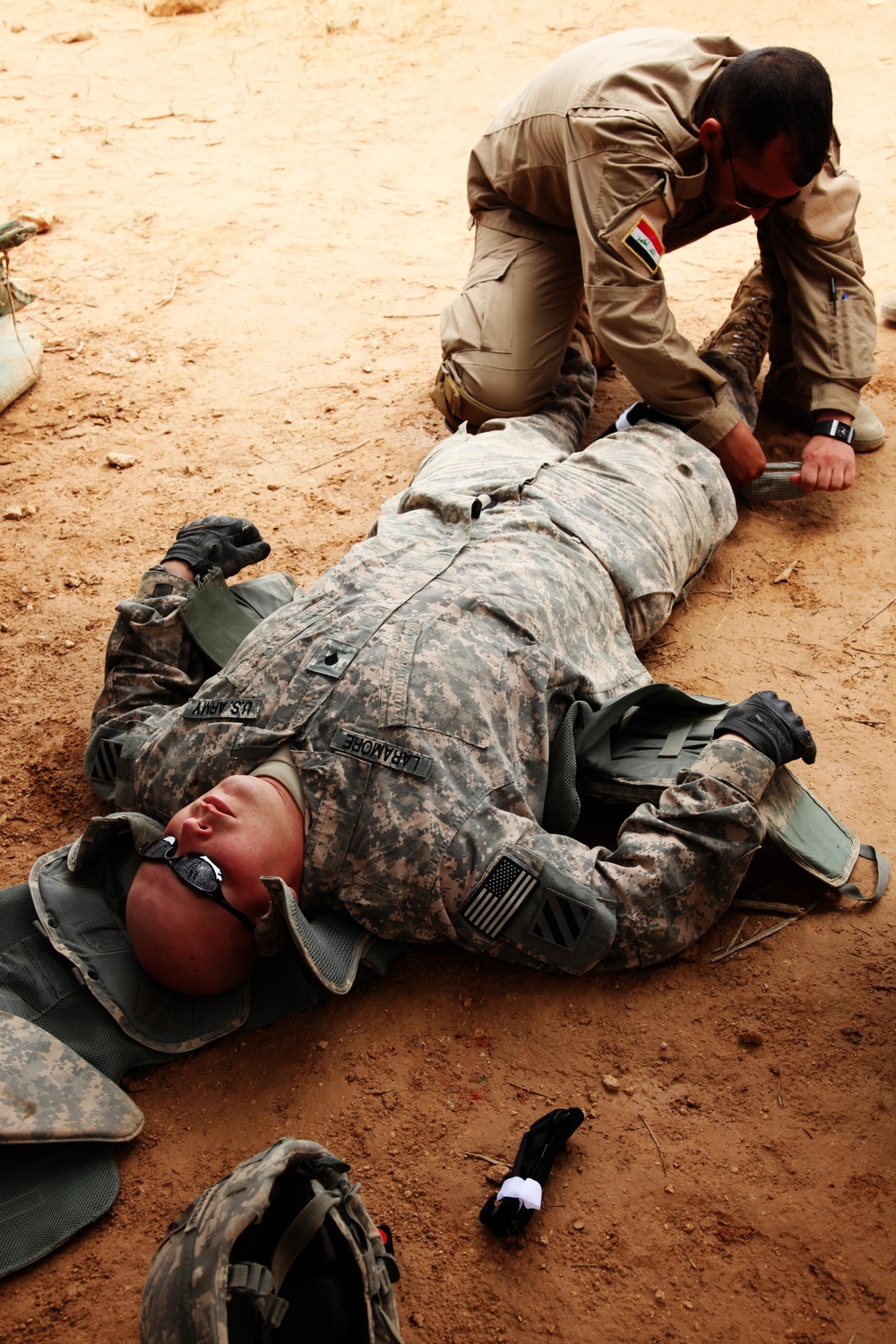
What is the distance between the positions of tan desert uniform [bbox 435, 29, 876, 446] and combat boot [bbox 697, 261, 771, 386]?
9cm

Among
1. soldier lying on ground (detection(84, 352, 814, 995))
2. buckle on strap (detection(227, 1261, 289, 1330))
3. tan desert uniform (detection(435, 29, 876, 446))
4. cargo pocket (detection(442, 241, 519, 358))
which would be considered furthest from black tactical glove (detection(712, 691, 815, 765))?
cargo pocket (detection(442, 241, 519, 358))

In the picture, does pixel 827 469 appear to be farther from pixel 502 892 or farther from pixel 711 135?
pixel 502 892

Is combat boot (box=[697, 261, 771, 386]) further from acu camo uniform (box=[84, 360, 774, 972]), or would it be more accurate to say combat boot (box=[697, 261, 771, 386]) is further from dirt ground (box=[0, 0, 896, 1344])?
acu camo uniform (box=[84, 360, 774, 972])

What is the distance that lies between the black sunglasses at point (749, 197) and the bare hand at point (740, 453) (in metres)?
0.71

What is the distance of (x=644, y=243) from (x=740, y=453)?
743 millimetres

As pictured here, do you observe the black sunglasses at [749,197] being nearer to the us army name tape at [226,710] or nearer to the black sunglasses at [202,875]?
the us army name tape at [226,710]

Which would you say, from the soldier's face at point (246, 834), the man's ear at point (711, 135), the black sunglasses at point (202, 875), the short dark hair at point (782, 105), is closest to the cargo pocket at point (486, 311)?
the man's ear at point (711, 135)

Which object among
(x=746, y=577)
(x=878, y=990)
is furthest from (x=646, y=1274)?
(x=746, y=577)

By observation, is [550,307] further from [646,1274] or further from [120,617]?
[646,1274]

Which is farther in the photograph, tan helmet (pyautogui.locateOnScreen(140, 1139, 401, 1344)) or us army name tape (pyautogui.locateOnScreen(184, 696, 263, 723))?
us army name tape (pyautogui.locateOnScreen(184, 696, 263, 723))

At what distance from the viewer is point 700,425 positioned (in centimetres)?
336

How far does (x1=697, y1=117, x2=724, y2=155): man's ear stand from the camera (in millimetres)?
3178

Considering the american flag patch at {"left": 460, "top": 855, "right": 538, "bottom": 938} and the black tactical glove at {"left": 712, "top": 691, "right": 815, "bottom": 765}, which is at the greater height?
the black tactical glove at {"left": 712, "top": 691, "right": 815, "bottom": 765}

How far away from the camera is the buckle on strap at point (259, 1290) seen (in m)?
1.47
